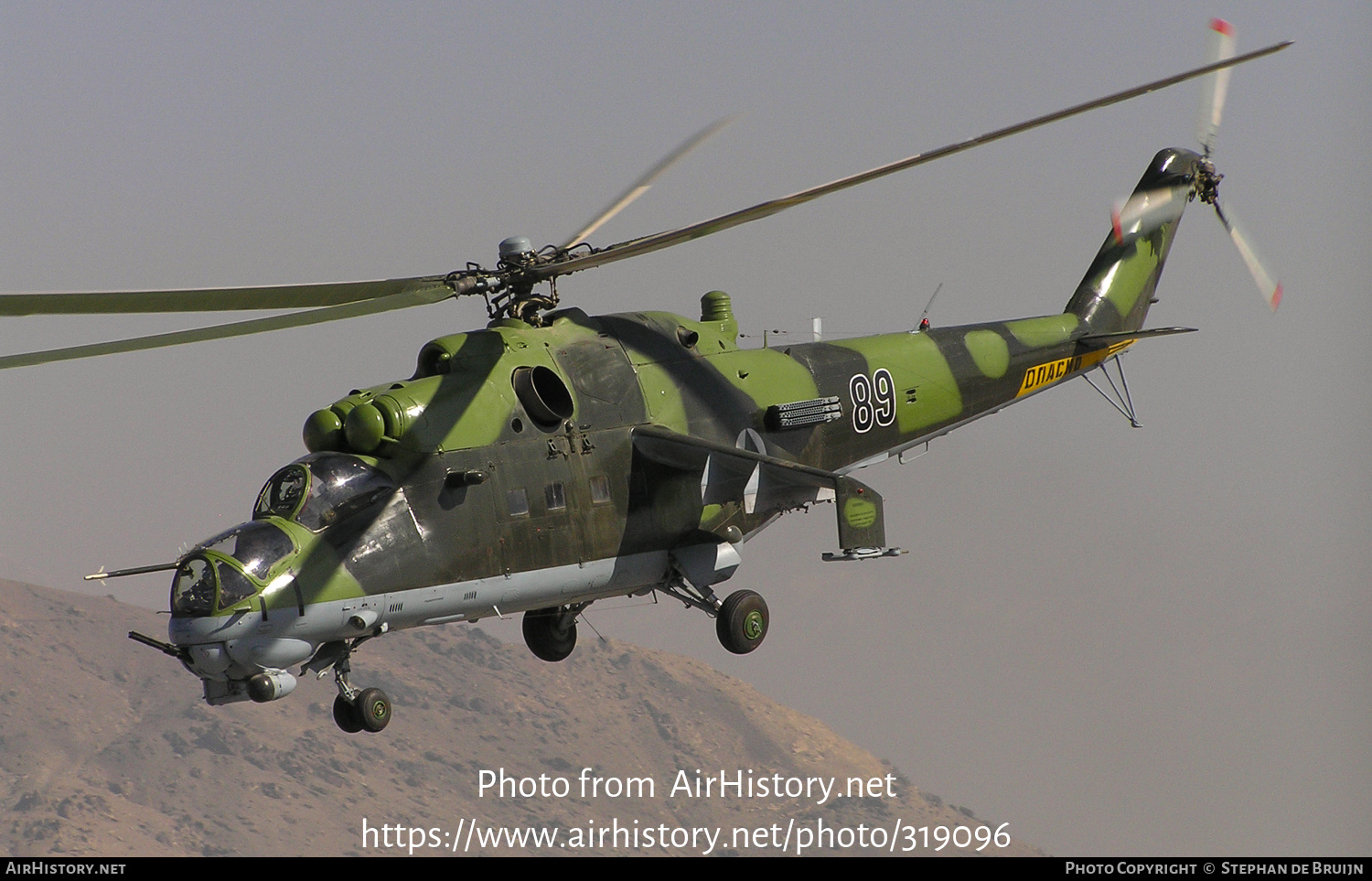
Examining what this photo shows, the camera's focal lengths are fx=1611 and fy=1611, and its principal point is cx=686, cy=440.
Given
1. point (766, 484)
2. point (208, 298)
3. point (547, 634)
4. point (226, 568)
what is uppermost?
point (208, 298)

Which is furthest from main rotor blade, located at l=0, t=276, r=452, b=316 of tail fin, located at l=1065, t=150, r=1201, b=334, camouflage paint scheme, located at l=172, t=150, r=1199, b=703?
tail fin, located at l=1065, t=150, r=1201, b=334

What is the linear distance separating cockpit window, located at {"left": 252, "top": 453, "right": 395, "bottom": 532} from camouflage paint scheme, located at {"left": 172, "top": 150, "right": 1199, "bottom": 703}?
0.49ft

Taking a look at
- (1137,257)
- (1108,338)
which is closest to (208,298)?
(1108,338)

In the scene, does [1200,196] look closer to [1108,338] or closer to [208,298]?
[1108,338]

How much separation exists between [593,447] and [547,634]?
153 inches

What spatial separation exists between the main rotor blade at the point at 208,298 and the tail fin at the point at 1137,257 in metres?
14.6

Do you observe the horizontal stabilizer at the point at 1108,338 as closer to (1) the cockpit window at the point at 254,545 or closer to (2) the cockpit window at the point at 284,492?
(2) the cockpit window at the point at 284,492

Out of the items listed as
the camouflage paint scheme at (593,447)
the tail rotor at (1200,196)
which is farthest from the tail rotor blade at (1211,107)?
the camouflage paint scheme at (593,447)

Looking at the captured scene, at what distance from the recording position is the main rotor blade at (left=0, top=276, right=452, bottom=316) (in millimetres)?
16953

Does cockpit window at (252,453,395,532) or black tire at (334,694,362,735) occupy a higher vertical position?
cockpit window at (252,453,395,532)

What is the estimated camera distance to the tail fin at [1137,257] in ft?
98.6

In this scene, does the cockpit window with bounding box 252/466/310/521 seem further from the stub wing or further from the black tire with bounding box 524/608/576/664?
the black tire with bounding box 524/608/576/664

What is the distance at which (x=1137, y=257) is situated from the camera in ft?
102
